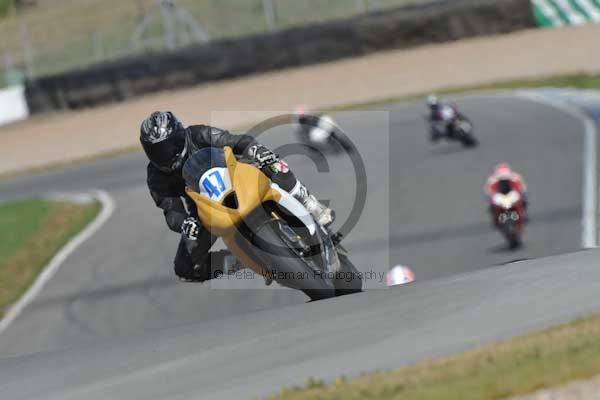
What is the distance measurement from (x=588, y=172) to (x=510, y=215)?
9.62ft

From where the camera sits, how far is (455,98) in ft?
68.3

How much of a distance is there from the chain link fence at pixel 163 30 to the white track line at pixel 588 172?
8.50m

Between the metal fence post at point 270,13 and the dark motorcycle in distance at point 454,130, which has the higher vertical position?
the metal fence post at point 270,13

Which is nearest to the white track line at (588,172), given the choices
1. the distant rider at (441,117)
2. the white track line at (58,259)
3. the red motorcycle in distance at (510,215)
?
the red motorcycle in distance at (510,215)

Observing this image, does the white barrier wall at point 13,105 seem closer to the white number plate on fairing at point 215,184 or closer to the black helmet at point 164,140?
the black helmet at point 164,140

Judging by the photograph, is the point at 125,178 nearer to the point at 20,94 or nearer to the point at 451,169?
the point at 451,169

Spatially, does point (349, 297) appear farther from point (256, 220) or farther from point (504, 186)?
point (504, 186)

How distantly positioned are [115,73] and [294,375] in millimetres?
22257

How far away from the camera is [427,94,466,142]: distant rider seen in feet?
52.7

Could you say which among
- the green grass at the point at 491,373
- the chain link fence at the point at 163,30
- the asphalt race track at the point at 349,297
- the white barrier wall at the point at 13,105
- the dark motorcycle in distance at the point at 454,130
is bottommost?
the green grass at the point at 491,373

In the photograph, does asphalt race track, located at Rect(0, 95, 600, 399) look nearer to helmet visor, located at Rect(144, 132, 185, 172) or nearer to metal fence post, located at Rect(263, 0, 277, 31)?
helmet visor, located at Rect(144, 132, 185, 172)

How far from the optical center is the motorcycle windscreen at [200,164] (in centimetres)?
639

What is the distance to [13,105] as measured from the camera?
89.7 feet

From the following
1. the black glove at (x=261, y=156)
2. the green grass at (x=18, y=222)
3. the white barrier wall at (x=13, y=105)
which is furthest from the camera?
the white barrier wall at (x=13, y=105)
